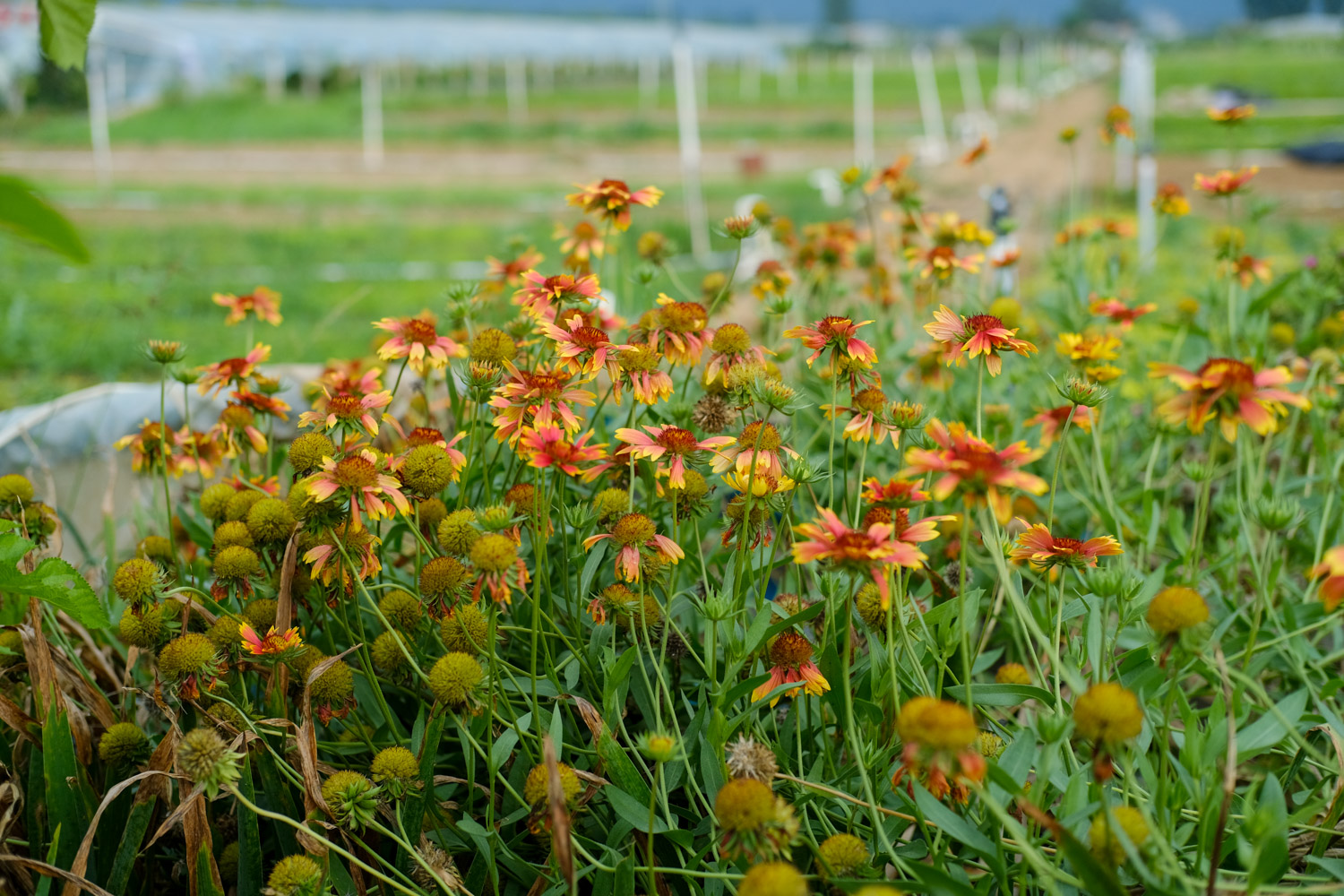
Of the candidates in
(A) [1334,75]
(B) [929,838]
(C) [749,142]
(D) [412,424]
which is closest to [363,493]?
(B) [929,838]

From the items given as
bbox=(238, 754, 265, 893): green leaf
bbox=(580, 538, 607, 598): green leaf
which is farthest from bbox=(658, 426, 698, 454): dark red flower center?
bbox=(238, 754, 265, 893): green leaf

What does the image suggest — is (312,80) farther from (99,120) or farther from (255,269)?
(255,269)

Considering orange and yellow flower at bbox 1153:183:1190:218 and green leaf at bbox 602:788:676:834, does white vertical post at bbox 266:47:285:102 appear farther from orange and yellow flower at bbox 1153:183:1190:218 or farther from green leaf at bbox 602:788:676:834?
green leaf at bbox 602:788:676:834

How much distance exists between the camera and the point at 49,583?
923mm

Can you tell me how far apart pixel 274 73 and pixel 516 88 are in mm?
5532

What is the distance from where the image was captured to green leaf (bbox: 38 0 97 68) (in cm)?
67

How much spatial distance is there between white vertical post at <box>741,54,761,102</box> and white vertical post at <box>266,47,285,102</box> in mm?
9581

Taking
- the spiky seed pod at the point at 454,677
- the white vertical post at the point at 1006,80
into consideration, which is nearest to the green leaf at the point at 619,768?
the spiky seed pod at the point at 454,677

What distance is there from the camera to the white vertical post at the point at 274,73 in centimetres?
2012

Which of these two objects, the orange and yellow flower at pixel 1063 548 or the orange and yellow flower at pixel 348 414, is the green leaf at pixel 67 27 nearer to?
the orange and yellow flower at pixel 348 414

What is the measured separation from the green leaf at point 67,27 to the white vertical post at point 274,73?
21.5m

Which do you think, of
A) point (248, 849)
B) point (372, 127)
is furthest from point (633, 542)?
point (372, 127)

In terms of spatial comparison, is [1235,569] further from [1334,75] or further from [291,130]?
[1334,75]

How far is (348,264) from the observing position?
20.5 feet
